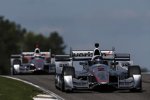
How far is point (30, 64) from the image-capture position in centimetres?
4922

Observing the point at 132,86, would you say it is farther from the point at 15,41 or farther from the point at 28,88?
the point at 15,41

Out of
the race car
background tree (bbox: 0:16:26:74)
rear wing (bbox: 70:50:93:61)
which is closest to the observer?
rear wing (bbox: 70:50:93:61)

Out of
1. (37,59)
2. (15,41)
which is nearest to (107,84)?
(37,59)

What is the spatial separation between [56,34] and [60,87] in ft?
466

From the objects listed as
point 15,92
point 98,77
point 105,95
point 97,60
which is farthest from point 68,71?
point 15,92

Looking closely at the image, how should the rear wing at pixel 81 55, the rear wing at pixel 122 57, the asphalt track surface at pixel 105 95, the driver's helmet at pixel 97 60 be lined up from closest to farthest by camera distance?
the asphalt track surface at pixel 105 95 < the driver's helmet at pixel 97 60 < the rear wing at pixel 81 55 < the rear wing at pixel 122 57

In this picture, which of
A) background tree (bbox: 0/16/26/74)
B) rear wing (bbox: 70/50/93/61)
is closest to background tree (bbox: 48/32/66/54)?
background tree (bbox: 0/16/26/74)

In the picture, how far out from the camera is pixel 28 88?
27.8 metres

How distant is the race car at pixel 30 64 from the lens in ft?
158

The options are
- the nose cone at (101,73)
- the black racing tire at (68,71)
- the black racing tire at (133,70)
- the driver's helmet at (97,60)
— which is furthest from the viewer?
the driver's helmet at (97,60)

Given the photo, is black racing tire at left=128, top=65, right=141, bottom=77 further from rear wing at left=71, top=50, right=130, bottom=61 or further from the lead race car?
rear wing at left=71, top=50, right=130, bottom=61

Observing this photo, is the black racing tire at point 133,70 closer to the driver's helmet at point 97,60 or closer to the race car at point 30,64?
the driver's helmet at point 97,60

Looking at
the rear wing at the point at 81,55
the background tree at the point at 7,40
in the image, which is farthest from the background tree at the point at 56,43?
the rear wing at the point at 81,55

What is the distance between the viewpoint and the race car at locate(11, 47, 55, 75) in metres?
48.2
